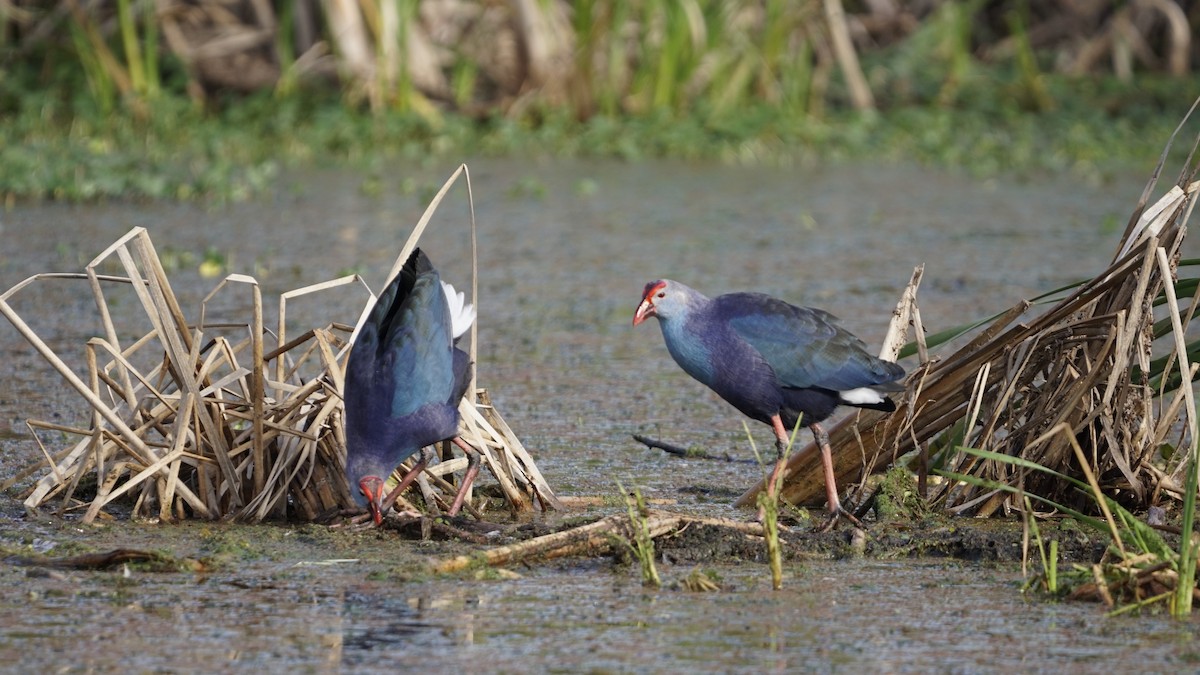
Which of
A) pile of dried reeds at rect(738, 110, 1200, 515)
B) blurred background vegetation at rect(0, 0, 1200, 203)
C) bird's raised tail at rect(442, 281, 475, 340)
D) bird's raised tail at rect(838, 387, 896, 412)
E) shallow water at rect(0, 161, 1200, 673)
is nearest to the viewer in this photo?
shallow water at rect(0, 161, 1200, 673)

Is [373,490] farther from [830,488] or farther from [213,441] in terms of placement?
[830,488]

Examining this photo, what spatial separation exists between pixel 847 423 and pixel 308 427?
1.30 meters


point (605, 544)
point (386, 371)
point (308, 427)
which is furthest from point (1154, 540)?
point (308, 427)

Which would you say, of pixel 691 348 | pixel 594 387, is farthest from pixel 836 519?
pixel 594 387

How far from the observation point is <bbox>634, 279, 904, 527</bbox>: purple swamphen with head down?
12.8 feet

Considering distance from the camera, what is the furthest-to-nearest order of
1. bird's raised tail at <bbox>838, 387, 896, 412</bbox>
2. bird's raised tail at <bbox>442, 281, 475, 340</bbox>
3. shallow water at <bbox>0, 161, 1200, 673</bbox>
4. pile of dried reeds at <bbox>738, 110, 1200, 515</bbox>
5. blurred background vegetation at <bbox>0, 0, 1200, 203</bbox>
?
blurred background vegetation at <bbox>0, 0, 1200, 203</bbox>
bird's raised tail at <bbox>442, 281, 475, 340</bbox>
bird's raised tail at <bbox>838, 387, 896, 412</bbox>
pile of dried reeds at <bbox>738, 110, 1200, 515</bbox>
shallow water at <bbox>0, 161, 1200, 673</bbox>

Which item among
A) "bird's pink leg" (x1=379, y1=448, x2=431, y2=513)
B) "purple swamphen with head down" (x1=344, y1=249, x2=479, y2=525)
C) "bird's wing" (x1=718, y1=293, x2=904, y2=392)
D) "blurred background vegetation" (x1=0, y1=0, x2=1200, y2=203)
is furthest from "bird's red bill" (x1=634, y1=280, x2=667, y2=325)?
"blurred background vegetation" (x1=0, y1=0, x2=1200, y2=203)

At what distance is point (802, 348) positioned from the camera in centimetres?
391

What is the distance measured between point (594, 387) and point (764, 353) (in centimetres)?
153

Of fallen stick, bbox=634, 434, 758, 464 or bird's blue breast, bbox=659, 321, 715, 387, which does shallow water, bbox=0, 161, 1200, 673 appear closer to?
fallen stick, bbox=634, 434, 758, 464

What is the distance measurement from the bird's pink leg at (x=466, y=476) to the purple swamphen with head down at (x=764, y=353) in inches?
19.0

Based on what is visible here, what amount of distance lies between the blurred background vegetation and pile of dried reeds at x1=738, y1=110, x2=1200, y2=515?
263 inches

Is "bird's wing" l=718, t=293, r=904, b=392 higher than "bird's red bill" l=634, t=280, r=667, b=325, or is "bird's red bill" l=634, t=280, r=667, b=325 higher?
"bird's red bill" l=634, t=280, r=667, b=325

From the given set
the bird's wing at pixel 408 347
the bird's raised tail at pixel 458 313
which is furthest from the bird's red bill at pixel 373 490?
the bird's raised tail at pixel 458 313
